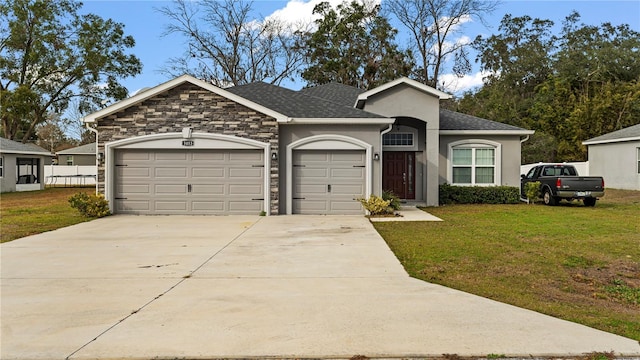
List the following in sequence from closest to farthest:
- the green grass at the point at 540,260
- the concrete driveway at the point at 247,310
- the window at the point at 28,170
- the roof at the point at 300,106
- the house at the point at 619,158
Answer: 1. the concrete driveway at the point at 247,310
2. the green grass at the point at 540,260
3. the roof at the point at 300,106
4. the house at the point at 619,158
5. the window at the point at 28,170

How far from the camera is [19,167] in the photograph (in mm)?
28875

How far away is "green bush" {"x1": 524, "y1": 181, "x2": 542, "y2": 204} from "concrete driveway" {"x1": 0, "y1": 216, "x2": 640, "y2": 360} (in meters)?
11.4

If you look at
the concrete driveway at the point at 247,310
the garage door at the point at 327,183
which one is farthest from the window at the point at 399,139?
the concrete driveway at the point at 247,310

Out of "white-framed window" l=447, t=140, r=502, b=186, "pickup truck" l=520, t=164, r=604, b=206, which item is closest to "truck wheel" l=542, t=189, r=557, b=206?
"pickup truck" l=520, t=164, r=604, b=206

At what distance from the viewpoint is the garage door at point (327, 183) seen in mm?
14977

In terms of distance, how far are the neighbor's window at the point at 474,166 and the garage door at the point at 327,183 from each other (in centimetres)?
545

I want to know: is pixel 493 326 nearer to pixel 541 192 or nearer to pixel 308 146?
pixel 308 146

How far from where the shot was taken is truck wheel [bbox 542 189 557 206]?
17.4 meters

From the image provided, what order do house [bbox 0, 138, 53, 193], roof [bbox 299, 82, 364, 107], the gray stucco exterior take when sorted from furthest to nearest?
house [bbox 0, 138, 53, 193] → roof [bbox 299, 82, 364, 107] → the gray stucco exterior

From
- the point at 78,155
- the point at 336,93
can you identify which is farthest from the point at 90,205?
the point at 78,155

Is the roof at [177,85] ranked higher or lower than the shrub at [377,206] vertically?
higher

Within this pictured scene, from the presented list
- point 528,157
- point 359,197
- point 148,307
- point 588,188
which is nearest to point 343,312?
point 148,307

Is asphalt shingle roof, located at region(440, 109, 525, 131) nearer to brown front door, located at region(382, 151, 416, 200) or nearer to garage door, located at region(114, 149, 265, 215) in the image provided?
brown front door, located at region(382, 151, 416, 200)

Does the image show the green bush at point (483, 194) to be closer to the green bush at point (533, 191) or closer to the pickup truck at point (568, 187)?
the green bush at point (533, 191)
